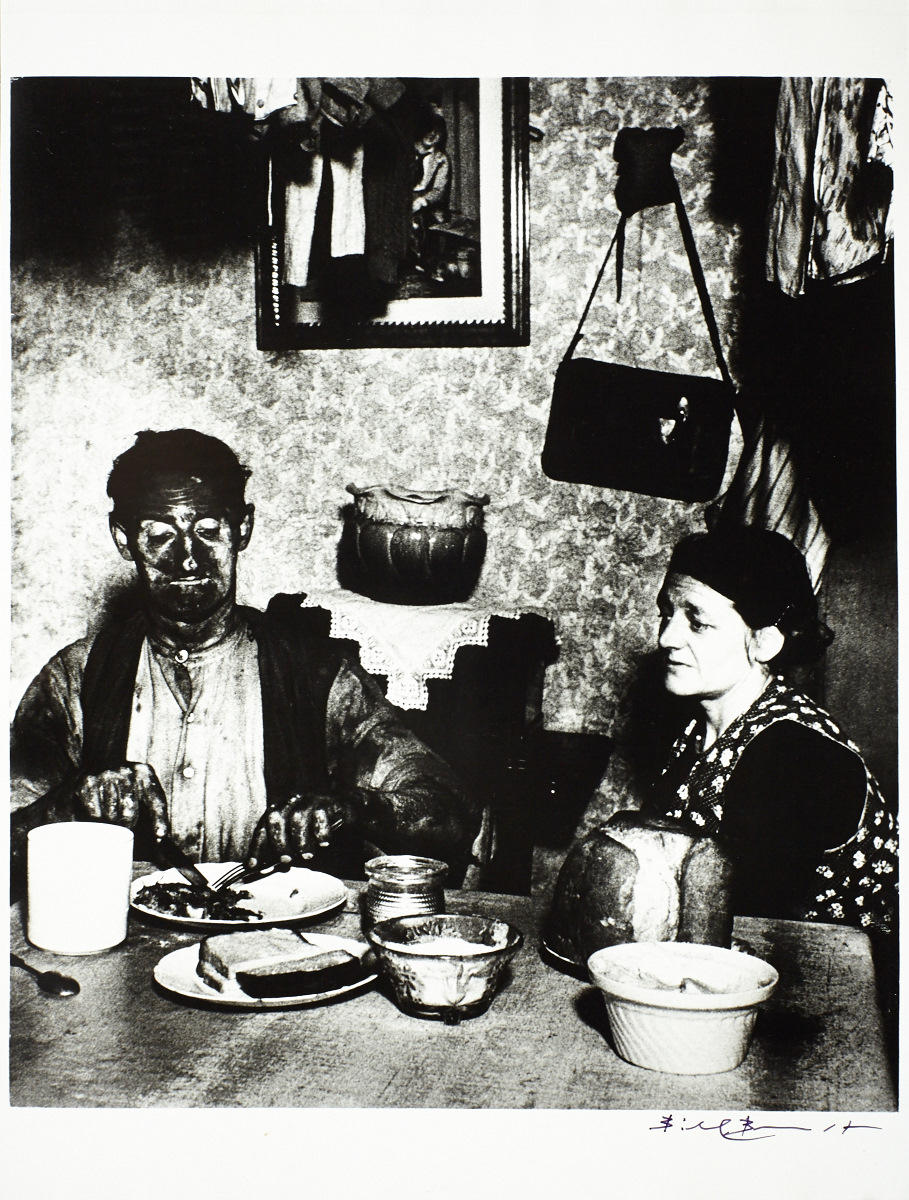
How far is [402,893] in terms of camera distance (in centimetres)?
132

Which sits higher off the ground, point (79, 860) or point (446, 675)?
point (446, 675)

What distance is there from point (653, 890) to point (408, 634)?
1.70 feet

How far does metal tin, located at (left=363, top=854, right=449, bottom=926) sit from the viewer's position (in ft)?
4.31

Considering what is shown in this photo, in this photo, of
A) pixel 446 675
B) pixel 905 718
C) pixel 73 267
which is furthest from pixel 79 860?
pixel 905 718

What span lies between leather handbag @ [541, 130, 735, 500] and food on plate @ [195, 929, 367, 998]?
2.45 feet

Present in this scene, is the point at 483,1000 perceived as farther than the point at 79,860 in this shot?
No

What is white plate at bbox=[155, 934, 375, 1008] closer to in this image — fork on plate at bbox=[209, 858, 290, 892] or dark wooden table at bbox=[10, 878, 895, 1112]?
dark wooden table at bbox=[10, 878, 895, 1112]

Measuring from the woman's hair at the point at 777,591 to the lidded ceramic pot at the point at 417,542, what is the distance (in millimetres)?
367

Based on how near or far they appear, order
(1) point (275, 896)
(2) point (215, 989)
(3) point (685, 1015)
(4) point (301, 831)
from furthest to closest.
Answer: (4) point (301, 831) → (1) point (275, 896) → (2) point (215, 989) → (3) point (685, 1015)

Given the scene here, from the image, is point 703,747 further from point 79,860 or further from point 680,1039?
point 79,860

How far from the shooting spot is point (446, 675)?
1484 mm

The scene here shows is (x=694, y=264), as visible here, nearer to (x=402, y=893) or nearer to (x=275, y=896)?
(x=402, y=893)

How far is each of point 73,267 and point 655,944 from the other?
4.17ft
